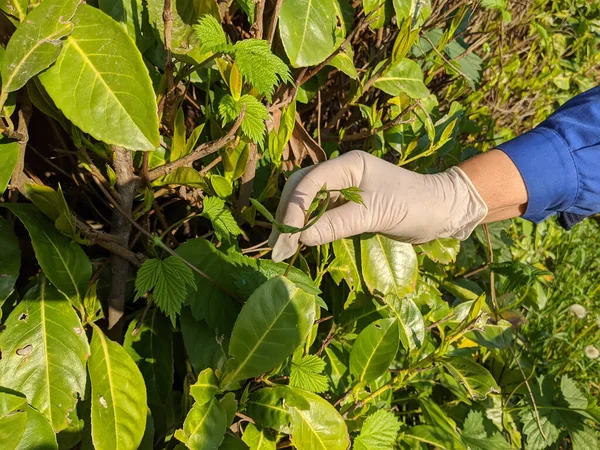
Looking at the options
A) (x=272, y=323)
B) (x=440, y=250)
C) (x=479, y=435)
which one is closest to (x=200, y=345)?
(x=272, y=323)

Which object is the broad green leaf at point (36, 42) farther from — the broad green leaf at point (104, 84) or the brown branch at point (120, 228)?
the brown branch at point (120, 228)

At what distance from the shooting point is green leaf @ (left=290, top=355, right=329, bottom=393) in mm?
1223

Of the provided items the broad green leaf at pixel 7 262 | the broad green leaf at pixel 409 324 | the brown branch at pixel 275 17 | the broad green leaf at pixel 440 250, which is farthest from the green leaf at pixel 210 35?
the broad green leaf at pixel 440 250

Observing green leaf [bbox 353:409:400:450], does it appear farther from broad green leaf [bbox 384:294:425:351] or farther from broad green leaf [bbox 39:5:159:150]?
broad green leaf [bbox 39:5:159:150]

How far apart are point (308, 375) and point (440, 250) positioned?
0.77 metres

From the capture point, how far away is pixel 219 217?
1180 mm

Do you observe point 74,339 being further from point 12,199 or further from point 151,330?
point 12,199

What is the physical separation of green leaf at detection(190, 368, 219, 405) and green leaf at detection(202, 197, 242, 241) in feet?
0.99

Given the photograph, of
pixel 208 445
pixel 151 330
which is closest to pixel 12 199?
pixel 151 330

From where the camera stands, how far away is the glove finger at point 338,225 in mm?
1351

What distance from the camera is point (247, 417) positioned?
4.10ft

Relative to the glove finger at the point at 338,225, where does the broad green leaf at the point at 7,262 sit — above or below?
above

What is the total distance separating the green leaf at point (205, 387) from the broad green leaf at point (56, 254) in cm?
32

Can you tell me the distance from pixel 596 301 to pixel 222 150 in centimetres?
283
